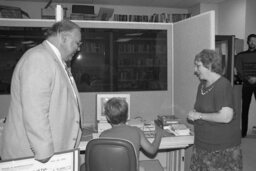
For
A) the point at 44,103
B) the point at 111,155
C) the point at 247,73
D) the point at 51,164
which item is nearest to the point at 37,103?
the point at 44,103

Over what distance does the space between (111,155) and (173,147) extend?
0.71 m

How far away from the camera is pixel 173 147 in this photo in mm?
1958

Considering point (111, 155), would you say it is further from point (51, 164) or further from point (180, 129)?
point (180, 129)

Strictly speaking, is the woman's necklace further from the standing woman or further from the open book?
the open book

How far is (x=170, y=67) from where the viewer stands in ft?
8.24

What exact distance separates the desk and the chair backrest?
0.47 m

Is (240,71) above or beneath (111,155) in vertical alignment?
above

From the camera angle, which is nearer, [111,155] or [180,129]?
[111,155]

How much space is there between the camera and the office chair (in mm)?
1380

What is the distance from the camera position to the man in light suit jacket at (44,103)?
49.7 inches

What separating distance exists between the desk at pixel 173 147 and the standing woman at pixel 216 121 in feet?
0.83

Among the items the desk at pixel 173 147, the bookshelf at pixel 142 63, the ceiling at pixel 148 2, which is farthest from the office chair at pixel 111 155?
the ceiling at pixel 148 2

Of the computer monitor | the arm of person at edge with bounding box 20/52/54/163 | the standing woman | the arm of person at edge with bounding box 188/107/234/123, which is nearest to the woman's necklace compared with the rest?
the standing woman

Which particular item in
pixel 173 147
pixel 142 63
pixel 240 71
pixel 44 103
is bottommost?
pixel 173 147
